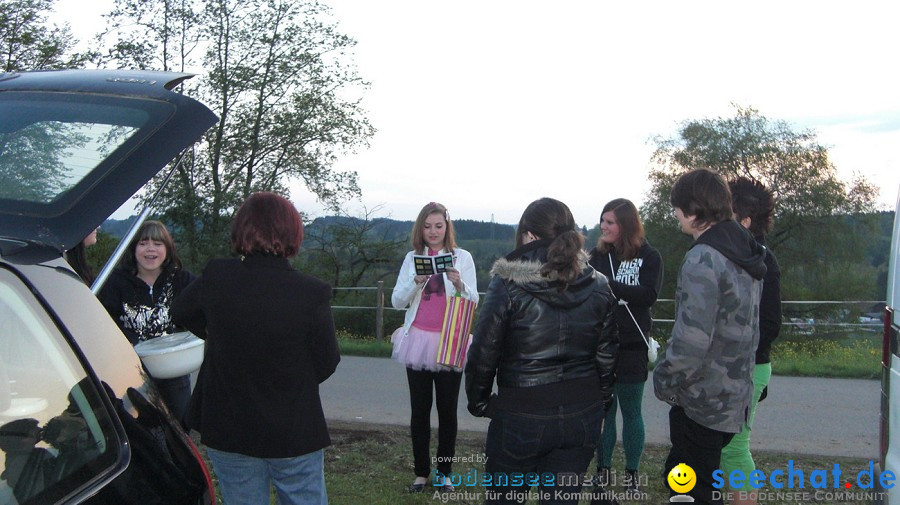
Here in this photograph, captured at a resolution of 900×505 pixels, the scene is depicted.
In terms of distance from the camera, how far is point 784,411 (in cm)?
717

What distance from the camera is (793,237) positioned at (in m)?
35.2

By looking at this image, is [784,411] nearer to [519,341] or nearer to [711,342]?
[711,342]

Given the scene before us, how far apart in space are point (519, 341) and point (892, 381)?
1.39m

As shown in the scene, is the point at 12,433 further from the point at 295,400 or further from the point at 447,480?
the point at 447,480

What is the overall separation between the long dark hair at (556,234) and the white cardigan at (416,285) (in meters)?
1.05

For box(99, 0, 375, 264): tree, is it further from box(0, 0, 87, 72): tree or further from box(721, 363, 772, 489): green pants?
box(721, 363, 772, 489): green pants

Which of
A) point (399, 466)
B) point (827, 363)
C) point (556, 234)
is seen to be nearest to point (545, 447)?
point (556, 234)

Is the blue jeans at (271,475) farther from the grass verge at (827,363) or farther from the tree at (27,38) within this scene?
the tree at (27,38)

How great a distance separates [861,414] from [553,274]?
5.33m

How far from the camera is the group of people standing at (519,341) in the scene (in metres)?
2.70

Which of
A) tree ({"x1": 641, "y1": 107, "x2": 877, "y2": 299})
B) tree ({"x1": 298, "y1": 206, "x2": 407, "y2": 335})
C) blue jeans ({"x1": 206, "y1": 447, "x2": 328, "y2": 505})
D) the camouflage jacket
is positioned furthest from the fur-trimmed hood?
tree ({"x1": 641, "y1": 107, "x2": 877, "y2": 299})

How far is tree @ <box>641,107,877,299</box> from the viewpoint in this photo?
34312 mm

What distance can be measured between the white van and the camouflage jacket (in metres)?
0.63

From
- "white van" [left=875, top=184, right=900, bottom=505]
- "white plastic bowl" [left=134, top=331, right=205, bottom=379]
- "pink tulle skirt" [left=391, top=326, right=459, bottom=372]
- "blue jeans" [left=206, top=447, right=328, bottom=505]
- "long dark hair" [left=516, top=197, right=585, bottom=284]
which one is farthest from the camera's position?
"pink tulle skirt" [left=391, top=326, right=459, bottom=372]
